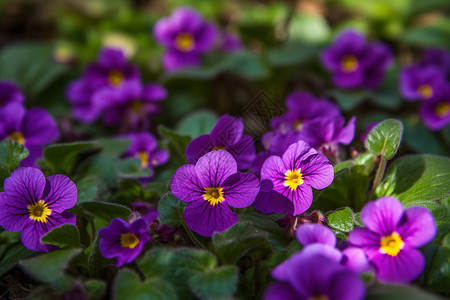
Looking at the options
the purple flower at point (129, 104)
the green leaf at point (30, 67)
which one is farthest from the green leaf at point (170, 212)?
the green leaf at point (30, 67)

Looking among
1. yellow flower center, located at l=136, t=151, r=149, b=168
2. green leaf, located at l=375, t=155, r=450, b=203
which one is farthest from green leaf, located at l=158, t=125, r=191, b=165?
green leaf, located at l=375, t=155, r=450, b=203

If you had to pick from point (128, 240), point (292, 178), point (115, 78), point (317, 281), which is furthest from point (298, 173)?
point (115, 78)

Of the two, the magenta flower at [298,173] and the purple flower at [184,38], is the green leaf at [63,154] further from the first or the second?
the purple flower at [184,38]

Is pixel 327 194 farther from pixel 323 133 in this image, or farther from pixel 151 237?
pixel 151 237

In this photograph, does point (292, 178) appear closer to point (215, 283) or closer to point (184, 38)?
point (215, 283)

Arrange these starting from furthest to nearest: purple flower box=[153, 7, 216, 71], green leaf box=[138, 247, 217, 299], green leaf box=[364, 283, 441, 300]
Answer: purple flower box=[153, 7, 216, 71], green leaf box=[138, 247, 217, 299], green leaf box=[364, 283, 441, 300]

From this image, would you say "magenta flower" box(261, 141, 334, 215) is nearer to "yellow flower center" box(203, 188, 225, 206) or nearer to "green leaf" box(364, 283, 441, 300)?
"yellow flower center" box(203, 188, 225, 206)

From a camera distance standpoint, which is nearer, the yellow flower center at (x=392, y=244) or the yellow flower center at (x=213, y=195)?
the yellow flower center at (x=392, y=244)
